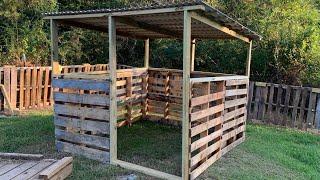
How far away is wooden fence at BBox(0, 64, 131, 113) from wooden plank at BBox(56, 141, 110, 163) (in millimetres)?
3213

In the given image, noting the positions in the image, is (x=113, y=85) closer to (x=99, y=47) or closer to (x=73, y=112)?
(x=73, y=112)

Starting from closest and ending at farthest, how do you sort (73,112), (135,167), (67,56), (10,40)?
(135,167)
(73,112)
(10,40)
(67,56)

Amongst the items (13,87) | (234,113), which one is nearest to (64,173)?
(234,113)

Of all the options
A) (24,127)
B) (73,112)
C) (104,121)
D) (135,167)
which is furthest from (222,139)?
(24,127)

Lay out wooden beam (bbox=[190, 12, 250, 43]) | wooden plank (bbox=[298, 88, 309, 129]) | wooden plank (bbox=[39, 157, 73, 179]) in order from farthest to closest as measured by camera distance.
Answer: wooden plank (bbox=[298, 88, 309, 129])
wooden beam (bbox=[190, 12, 250, 43])
wooden plank (bbox=[39, 157, 73, 179])

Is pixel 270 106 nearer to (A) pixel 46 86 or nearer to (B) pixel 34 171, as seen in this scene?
(B) pixel 34 171

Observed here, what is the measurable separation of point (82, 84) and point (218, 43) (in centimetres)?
659

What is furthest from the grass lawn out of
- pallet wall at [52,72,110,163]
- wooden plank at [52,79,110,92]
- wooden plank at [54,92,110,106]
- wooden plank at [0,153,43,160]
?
wooden plank at [52,79,110,92]

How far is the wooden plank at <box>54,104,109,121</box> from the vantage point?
569 centimetres

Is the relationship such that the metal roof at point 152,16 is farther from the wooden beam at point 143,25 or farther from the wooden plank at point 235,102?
the wooden plank at point 235,102

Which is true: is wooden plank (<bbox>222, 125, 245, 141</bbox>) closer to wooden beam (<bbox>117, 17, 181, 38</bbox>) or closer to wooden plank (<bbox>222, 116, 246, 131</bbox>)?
wooden plank (<bbox>222, 116, 246, 131</bbox>)

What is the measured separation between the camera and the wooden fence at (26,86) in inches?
370

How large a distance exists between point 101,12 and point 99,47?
9.55 m

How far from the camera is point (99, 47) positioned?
14.9 m
